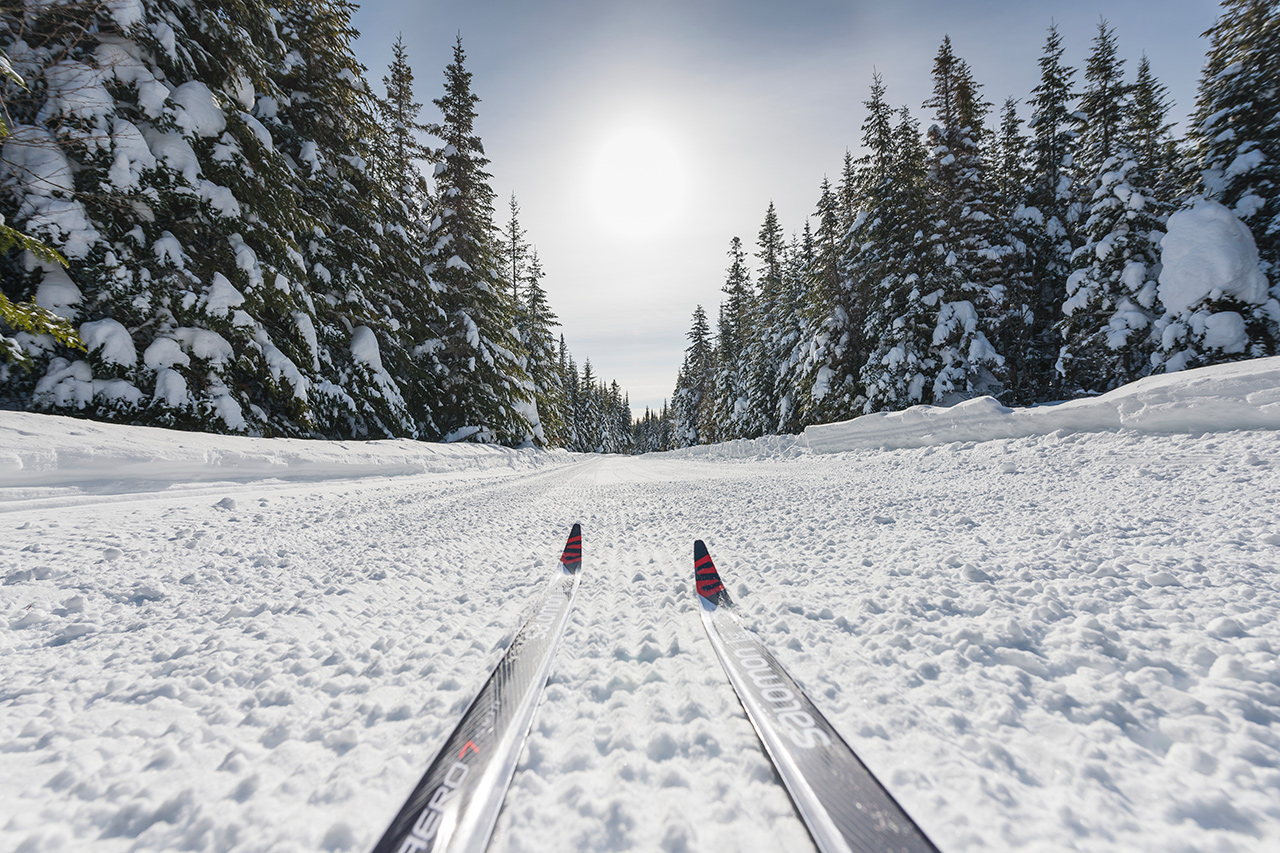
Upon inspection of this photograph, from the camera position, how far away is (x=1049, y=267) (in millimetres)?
16938

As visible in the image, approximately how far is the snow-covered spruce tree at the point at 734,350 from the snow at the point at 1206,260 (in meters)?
20.9

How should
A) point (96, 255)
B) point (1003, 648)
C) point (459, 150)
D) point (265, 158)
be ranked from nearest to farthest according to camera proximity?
point (1003, 648)
point (96, 255)
point (265, 158)
point (459, 150)

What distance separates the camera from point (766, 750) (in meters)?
1.42

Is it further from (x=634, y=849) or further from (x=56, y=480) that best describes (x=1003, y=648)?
(x=56, y=480)

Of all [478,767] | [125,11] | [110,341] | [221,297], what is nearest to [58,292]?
[110,341]

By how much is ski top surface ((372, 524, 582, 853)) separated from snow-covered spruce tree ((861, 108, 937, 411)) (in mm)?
15139

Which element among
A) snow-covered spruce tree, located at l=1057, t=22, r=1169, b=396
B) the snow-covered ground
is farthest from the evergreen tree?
the snow-covered ground

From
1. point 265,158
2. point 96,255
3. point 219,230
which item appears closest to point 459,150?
point 265,158

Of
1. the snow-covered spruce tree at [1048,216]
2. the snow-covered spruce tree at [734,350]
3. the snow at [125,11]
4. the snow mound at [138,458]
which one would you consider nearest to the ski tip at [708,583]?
the snow mound at [138,458]

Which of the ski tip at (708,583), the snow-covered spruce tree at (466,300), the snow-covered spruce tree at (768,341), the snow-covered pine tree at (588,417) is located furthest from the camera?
the snow-covered pine tree at (588,417)

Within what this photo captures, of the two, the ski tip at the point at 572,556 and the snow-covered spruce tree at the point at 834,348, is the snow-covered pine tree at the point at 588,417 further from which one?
the ski tip at the point at 572,556

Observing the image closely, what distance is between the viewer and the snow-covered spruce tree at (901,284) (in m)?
14.1

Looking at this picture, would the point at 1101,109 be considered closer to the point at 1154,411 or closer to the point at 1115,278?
the point at 1115,278

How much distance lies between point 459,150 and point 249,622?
18690 mm
